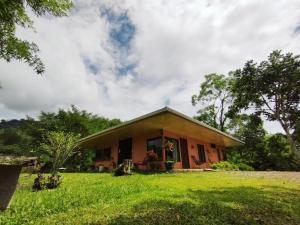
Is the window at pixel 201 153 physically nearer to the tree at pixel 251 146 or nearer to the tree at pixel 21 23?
the tree at pixel 251 146

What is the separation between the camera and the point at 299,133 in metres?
19.8

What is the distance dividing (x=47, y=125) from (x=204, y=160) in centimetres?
1702

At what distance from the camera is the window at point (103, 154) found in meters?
19.4

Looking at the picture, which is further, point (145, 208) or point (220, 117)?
point (220, 117)

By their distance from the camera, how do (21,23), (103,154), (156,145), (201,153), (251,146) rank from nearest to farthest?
(21,23) → (156,145) → (201,153) → (103,154) → (251,146)

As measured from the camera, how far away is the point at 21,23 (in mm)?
6402

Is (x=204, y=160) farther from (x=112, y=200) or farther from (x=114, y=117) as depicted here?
(x=114, y=117)

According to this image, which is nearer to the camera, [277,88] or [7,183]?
[7,183]

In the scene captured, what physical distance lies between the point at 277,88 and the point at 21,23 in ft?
70.9

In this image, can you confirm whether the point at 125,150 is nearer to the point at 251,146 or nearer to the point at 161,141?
the point at 161,141

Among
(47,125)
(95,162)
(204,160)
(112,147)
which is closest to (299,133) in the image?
(204,160)

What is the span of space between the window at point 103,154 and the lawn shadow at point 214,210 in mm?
15083

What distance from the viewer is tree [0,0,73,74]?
572 centimetres

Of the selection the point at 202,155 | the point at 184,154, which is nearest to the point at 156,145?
the point at 184,154
